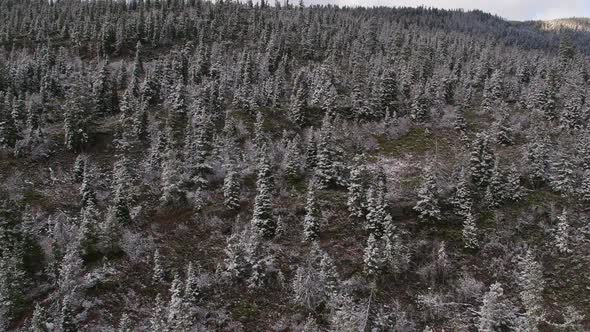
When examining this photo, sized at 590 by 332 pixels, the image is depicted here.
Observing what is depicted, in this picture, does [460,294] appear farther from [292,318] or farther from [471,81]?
[471,81]

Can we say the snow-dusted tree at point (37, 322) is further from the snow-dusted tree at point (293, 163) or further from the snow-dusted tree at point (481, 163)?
the snow-dusted tree at point (481, 163)

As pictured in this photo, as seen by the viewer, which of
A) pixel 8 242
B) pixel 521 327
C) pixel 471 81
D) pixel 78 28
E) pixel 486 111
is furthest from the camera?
pixel 78 28

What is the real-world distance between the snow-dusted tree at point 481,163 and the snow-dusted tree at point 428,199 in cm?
872

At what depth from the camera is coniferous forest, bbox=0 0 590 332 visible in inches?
1592

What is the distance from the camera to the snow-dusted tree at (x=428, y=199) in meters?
52.4

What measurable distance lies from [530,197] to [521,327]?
24826 millimetres

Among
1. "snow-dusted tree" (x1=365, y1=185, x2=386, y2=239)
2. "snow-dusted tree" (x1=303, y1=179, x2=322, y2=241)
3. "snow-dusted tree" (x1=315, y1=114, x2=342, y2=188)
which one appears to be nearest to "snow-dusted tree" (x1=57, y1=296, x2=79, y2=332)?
"snow-dusted tree" (x1=303, y1=179, x2=322, y2=241)

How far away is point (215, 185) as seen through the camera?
197ft

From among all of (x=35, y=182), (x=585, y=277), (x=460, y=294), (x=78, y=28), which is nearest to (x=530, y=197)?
(x=585, y=277)

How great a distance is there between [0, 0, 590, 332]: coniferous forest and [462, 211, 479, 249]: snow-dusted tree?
0.43 ft

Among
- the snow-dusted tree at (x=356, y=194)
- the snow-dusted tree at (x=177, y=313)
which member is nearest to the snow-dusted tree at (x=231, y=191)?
the snow-dusted tree at (x=356, y=194)

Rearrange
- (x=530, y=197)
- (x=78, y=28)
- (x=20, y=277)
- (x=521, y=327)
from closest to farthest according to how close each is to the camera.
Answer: (x=521, y=327)
(x=20, y=277)
(x=530, y=197)
(x=78, y=28)

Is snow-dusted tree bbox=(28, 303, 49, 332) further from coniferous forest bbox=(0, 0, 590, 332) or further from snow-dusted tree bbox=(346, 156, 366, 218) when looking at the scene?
snow-dusted tree bbox=(346, 156, 366, 218)

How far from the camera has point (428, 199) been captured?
5253 centimetres
